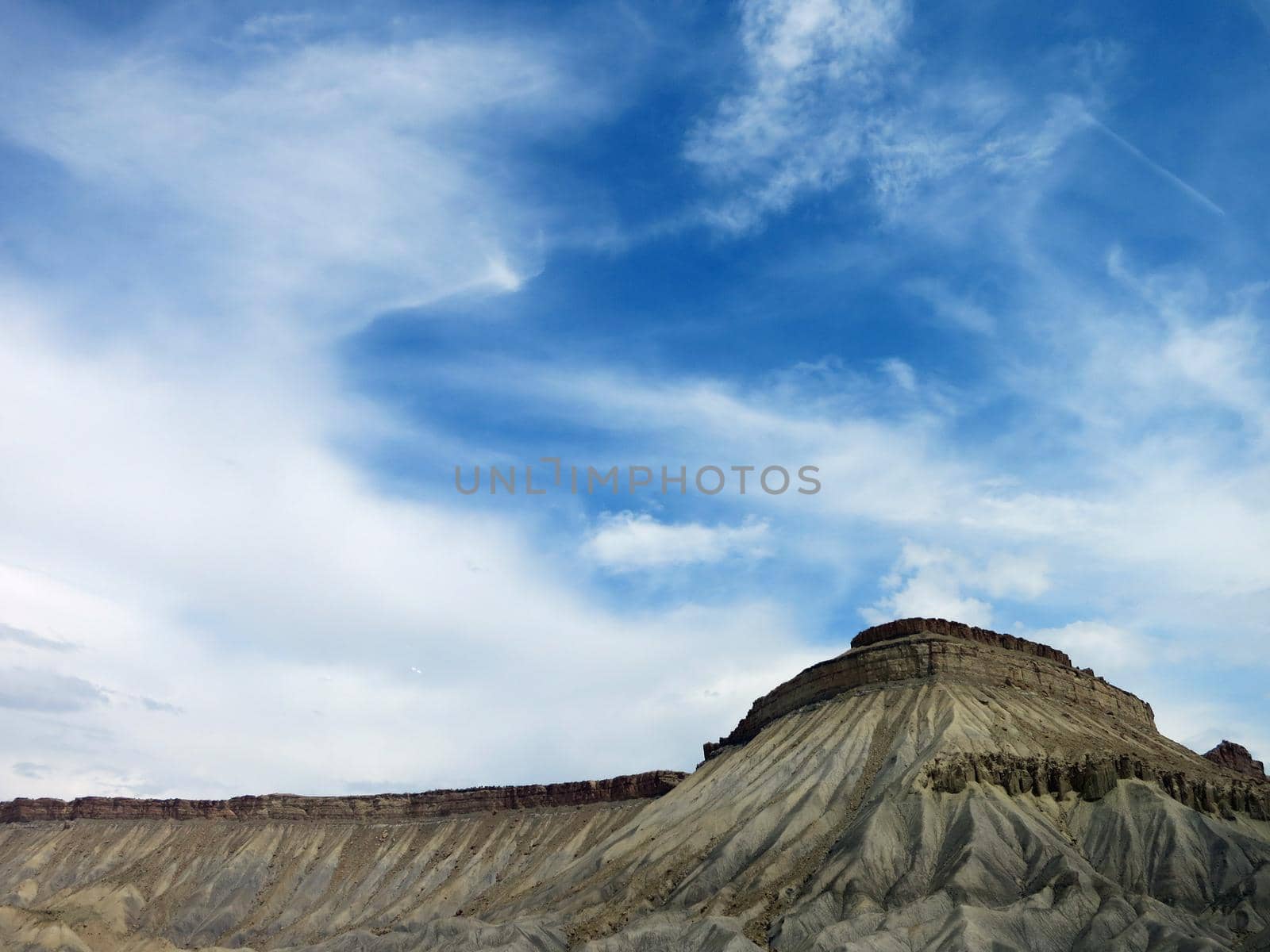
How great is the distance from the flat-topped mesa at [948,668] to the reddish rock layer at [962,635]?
0.23 ft

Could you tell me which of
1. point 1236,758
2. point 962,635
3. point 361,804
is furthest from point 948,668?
point 361,804

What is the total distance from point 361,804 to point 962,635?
71766 millimetres

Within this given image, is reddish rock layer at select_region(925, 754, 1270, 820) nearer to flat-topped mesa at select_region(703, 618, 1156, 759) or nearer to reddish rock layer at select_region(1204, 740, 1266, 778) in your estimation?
flat-topped mesa at select_region(703, 618, 1156, 759)

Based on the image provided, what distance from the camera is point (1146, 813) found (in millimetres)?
63656

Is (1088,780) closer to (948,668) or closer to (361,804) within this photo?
(948,668)

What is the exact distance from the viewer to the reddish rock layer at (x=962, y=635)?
3797 inches

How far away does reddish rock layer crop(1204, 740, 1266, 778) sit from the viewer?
10925 centimetres

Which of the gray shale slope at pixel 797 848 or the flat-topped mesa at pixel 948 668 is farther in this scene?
the flat-topped mesa at pixel 948 668

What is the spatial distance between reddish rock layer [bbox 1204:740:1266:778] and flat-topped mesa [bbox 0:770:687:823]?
53.7m

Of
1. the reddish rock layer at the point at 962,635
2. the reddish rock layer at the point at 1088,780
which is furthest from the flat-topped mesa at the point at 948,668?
the reddish rock layer at the point at 1088,780

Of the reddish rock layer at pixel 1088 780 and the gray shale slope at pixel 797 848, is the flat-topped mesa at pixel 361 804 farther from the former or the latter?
the reddish rock layer at pixel 1088 780

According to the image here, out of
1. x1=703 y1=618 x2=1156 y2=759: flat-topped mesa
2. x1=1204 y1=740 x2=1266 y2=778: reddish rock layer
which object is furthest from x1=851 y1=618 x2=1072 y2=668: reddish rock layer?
x1=1204 y1=740 x2=1266 y2=778: reddish rock layer

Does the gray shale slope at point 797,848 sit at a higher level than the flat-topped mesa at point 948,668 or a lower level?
lower

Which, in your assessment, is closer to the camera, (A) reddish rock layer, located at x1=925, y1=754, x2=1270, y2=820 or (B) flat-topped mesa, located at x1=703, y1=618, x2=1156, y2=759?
(A) reddish rock layer, located at x1=925, y1=754, x2=1270, y2=820
